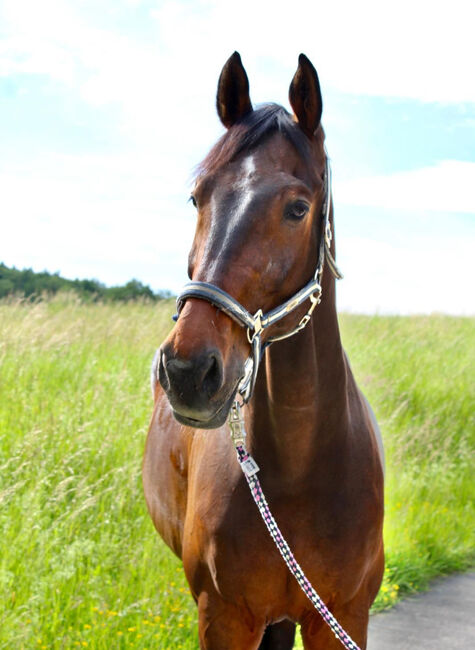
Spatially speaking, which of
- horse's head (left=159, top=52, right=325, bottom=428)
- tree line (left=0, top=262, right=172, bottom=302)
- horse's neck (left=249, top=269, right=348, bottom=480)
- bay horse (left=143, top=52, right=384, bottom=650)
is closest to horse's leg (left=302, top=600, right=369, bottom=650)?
bay horse (left=143, top=52, right=384, bottom=650)

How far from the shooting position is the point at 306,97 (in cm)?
227

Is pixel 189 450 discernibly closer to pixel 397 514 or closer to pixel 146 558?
pixel 146 558

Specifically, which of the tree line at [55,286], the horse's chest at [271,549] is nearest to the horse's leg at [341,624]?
the horse's chest at [271,549]

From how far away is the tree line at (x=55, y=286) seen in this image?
14242mm

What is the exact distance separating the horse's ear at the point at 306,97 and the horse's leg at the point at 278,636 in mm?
2157

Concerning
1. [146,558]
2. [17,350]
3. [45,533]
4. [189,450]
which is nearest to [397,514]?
[146,558]

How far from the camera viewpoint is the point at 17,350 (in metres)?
7.25

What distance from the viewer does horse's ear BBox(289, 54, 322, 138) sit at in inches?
89.1

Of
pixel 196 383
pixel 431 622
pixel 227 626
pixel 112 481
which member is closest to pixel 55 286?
pixel 112 481

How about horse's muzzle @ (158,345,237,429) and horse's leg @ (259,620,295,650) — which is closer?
horse's muzzle @ (158,345,237,429)

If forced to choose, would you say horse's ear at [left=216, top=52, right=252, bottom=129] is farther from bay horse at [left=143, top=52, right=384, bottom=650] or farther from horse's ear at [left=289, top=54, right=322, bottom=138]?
horse's ear at [left=289, top=54, right=322, bottom=138]

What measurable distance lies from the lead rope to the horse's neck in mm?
94

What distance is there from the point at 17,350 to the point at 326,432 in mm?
5480

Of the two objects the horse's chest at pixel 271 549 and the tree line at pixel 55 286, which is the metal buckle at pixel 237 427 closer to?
the horse's chest at pixel 271 549
